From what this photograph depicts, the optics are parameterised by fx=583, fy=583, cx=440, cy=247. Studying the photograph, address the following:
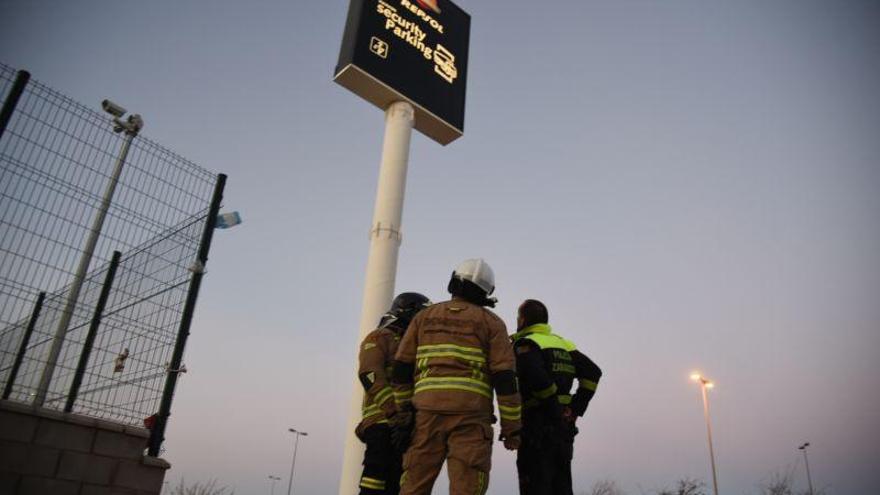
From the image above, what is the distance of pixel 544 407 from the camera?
4.94 metres

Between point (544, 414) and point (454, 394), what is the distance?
49.7 inches

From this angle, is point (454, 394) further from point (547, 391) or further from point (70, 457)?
point (70, 457)

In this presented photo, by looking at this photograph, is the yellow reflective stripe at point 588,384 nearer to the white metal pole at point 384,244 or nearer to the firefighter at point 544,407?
the firefighter at point 544,407

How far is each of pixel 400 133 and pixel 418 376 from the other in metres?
8.61

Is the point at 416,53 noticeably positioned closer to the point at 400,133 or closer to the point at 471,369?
the point at 400,133

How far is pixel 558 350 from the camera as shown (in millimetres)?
5219

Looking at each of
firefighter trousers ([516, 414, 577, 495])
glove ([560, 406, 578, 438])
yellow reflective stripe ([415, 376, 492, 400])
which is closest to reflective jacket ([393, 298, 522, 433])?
yellow reflective stripe ([415, 376, 492, 400])

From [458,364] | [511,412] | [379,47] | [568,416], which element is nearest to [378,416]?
[458,364]

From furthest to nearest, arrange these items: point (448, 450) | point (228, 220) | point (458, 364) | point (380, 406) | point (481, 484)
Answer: point (228, 220) < point (380, 406) < point (458, 364) < point (448, 450) < point (481, 484)

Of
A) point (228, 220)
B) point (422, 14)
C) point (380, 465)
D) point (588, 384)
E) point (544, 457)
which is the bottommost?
point (380, 465)

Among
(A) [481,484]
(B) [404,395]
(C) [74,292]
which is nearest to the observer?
(A) [481,484]

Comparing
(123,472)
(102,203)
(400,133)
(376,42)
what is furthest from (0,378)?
(376,42)

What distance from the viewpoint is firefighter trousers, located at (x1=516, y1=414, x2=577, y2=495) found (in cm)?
479

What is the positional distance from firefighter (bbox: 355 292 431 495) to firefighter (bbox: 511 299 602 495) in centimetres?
106
